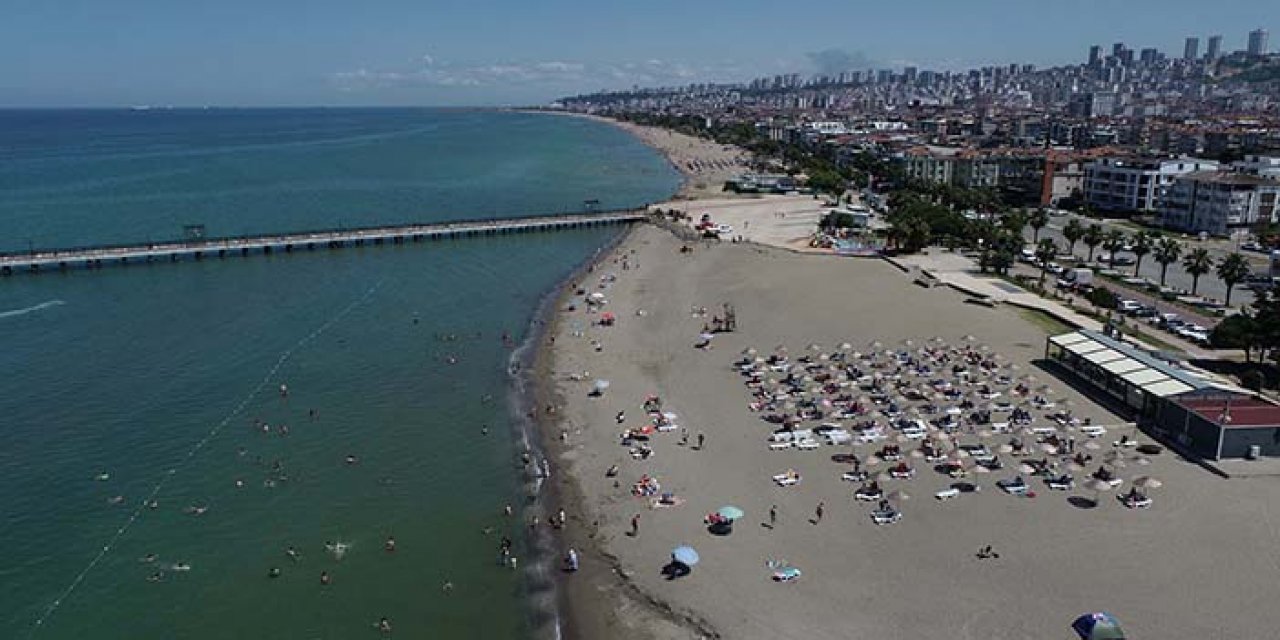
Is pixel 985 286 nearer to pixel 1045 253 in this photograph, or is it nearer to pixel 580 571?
pixel 1045 253

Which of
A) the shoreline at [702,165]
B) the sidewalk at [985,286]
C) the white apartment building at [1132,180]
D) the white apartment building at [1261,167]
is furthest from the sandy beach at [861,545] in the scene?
the shoreline at [702,165]

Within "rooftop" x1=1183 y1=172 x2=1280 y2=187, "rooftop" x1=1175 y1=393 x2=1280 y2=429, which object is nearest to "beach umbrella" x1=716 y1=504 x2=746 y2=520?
"rooftop" x1=1175 y1=393 x2=1280 y2=429

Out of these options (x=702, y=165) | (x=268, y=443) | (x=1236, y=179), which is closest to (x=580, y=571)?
(x=268, y=443)

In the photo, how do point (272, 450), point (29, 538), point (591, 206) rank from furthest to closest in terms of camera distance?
point (591, 206) < point (272, 450) < point (29, 538)

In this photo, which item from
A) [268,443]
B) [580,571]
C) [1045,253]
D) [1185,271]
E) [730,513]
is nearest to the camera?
[580,571]

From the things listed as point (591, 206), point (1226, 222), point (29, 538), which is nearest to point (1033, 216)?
point (1226, 222)

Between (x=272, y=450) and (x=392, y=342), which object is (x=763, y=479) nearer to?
(x=272, y=450)
